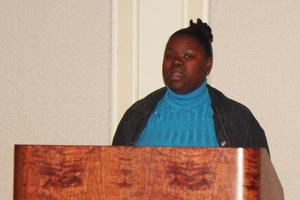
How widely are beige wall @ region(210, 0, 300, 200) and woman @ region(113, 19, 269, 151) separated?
37cm

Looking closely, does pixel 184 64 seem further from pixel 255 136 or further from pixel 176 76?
pixel 255 136

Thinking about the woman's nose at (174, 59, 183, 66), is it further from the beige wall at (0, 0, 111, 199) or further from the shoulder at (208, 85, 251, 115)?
the beige wall at (0, 0, 111, 199)

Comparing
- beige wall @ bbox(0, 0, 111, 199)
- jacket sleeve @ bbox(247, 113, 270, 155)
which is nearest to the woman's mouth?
jacket sleeve @ bbox(247, 113, 270, 155)

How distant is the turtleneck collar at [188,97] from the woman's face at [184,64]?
1cm

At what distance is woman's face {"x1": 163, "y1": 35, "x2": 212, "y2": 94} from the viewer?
1.52m

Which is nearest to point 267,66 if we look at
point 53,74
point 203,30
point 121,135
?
point 203,30

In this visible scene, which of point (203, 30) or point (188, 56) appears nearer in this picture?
point (188, 56)

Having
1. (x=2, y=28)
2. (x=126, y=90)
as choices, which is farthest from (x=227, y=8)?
(x=2, y=28)

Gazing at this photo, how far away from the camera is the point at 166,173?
79cm

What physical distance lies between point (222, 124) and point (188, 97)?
0.15 m

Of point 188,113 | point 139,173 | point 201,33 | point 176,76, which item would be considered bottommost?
point 139,173

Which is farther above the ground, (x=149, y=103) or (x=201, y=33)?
(x=201, y=33)

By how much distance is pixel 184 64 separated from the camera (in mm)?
1541

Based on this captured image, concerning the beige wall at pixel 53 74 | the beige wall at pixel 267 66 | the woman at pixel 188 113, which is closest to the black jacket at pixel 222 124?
the woman at pixel 188 113
